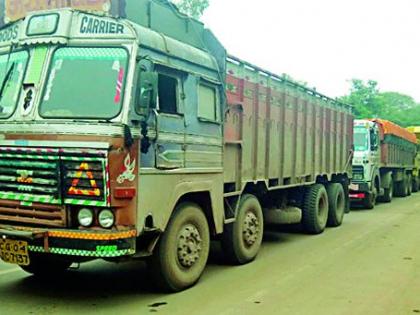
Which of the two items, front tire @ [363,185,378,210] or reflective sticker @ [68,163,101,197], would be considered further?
front tire @ [363,185,378,210]

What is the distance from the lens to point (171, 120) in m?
5.87

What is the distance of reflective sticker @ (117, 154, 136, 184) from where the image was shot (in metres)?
5.04

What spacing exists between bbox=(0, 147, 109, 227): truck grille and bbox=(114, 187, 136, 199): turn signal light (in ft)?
0.30

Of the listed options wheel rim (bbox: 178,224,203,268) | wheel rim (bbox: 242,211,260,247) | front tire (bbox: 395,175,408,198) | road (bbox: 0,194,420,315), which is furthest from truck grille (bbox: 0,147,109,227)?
front tire (bbox: 395,175,408,198)

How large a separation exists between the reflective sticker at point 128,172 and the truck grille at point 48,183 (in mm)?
149

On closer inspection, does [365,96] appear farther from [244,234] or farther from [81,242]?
[81,242]

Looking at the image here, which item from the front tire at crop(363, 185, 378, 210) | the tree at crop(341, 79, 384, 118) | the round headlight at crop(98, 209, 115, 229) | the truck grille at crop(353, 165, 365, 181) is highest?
the tree at crop(341, 79, 384, 118)

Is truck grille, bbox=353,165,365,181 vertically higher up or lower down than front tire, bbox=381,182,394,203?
higher up

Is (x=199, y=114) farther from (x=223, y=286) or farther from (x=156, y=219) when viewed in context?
(x=223, y=286)

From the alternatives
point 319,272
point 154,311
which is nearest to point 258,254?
point 319,272

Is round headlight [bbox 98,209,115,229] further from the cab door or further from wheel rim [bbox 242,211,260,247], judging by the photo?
wheel rim [bbox 242,211,260,247]

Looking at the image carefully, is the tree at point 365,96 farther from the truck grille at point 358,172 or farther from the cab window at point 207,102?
the cab window at point 207,102

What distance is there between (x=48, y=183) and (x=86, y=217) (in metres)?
0.48

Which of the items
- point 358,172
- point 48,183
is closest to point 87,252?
point 48,183
